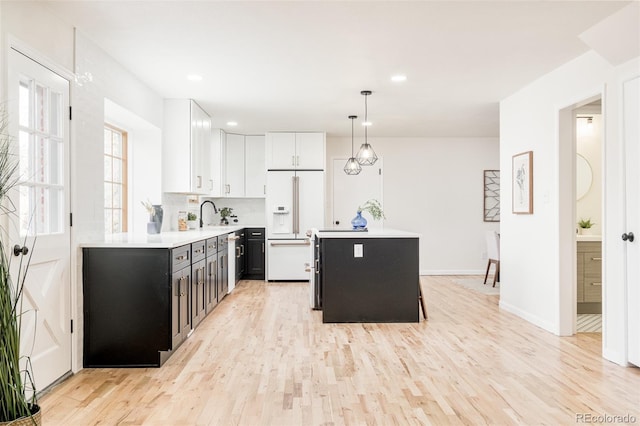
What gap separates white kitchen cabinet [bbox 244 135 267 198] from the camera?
7.96 meters

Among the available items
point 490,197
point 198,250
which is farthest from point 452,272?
point 198,250

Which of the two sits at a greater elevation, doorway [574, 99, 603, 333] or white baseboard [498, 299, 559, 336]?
doorway [574, 99, 603, 333]

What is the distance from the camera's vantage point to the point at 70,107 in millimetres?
3258

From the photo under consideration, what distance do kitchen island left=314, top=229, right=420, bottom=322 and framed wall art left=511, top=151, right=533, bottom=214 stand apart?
122cm

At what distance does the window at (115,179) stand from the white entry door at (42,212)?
5.06 feet

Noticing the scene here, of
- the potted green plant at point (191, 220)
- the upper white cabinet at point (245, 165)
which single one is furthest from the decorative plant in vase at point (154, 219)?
the upper white cabinet at point (245, 165)

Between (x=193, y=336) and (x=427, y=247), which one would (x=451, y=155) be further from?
(x=193, y=336)

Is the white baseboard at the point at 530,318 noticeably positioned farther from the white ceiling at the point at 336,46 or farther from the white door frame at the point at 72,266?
the white door frame at the point at 72,266

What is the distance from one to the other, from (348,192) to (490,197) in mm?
2553

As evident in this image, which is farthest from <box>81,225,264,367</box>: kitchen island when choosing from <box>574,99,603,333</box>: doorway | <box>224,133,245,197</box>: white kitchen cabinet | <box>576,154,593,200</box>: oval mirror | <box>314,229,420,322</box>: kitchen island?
<box>576,154,593,200</box>: oval mirror

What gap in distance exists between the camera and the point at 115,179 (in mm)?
4895

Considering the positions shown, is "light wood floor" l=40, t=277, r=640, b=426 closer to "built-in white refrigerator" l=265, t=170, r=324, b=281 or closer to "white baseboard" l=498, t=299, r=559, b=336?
"white baseboard" l=498, t=299, r=559, b=336

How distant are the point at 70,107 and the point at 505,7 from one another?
297 cm

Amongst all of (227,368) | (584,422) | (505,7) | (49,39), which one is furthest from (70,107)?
(584,422)
